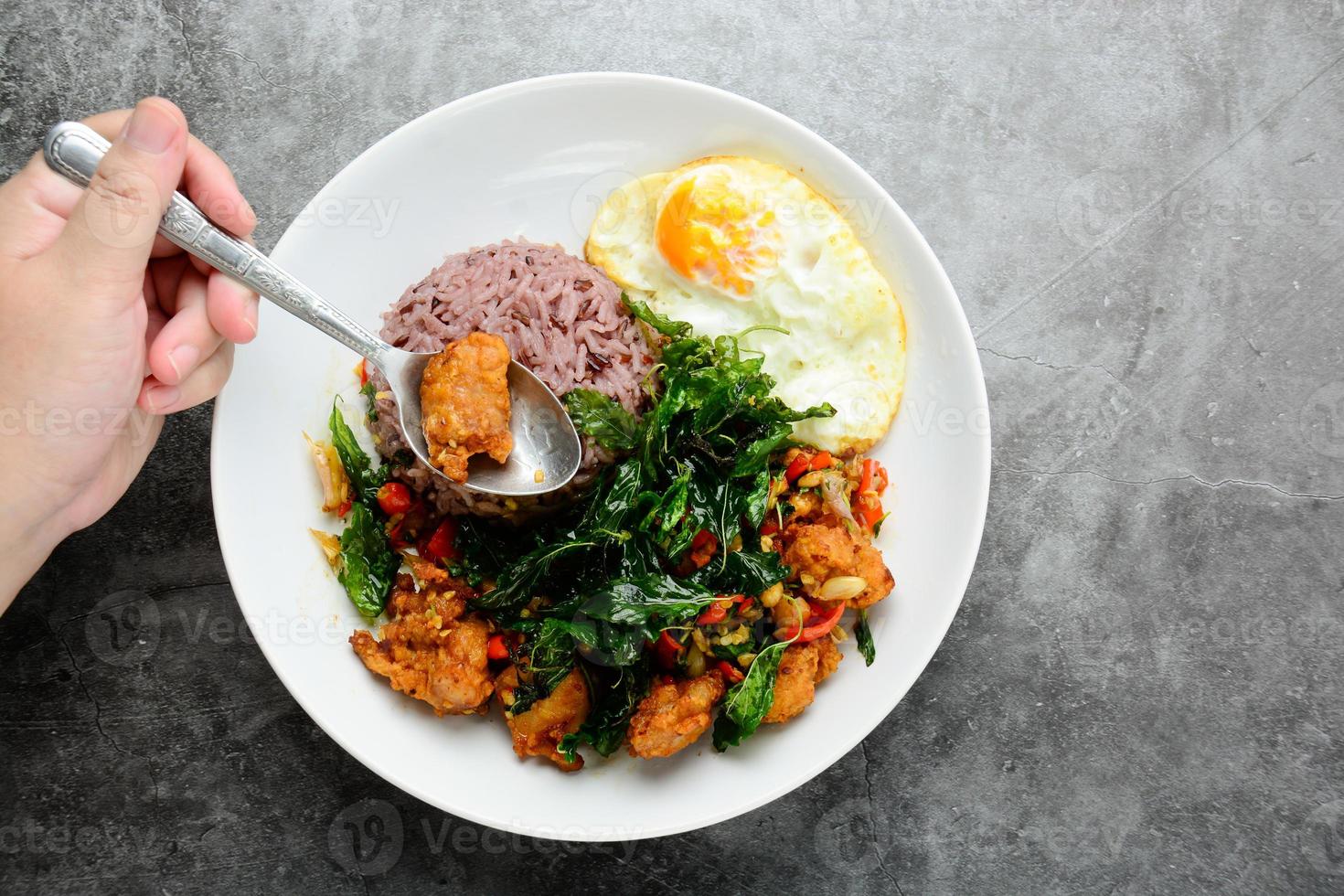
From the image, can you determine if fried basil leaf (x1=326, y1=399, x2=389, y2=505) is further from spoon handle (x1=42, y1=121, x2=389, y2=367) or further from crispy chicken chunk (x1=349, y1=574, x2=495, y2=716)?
spoon handle (x1=42, y1=121, x2=389, y2=367)

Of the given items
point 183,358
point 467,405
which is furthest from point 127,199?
point 467,405

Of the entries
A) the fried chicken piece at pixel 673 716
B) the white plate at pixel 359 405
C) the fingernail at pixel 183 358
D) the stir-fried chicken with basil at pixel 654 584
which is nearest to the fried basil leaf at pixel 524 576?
the stir-fried chicken with basil at pixel 654 584

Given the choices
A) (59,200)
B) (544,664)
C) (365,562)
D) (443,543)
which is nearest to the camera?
(59,200)

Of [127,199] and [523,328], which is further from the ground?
[127,199]

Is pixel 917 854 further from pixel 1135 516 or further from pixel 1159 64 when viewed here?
pixel 1159 64

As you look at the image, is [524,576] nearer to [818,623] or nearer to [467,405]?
[467,405]

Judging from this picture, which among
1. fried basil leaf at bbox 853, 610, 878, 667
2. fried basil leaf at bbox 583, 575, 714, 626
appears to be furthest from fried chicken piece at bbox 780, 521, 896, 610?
fried basil leaf at bbox 583, 575, 714, 626
